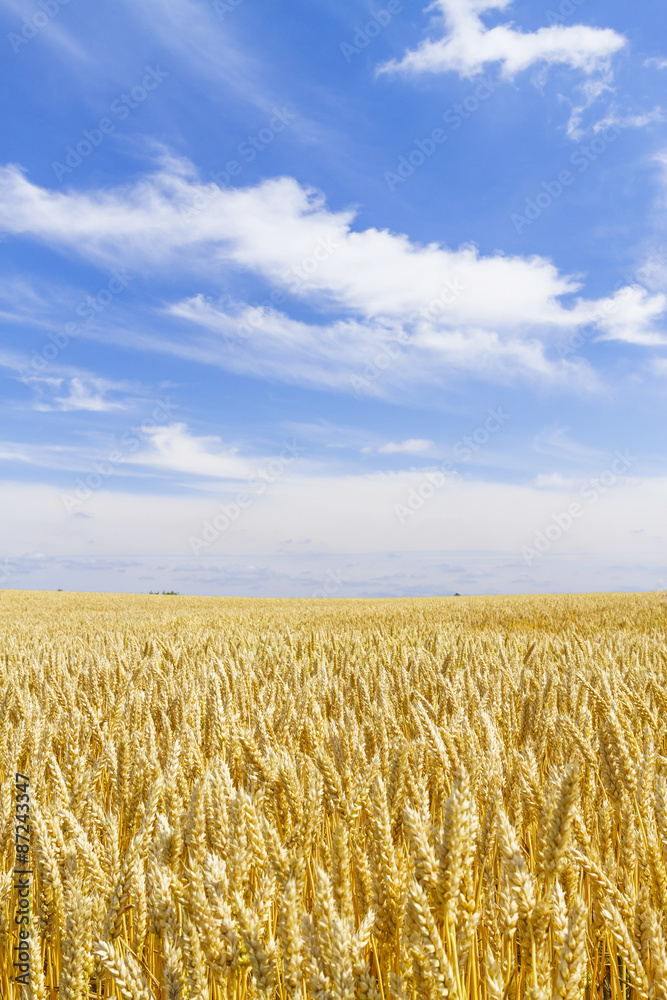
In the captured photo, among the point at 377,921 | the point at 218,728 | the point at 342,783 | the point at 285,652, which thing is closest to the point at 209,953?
the point at 377,921

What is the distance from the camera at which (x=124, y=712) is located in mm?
3473

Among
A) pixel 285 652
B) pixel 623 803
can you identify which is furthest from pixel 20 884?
pixel 285 652

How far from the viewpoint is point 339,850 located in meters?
1.45

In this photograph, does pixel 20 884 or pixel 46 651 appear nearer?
pixel 20 884

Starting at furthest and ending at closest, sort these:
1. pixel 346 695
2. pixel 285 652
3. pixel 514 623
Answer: pixel 514 623
pixel 285 652
pixel 346 695

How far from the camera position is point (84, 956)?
1.24 metres

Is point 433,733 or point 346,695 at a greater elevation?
point 433,733

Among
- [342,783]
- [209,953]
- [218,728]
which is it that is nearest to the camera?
[209,953]

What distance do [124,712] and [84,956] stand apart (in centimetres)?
235

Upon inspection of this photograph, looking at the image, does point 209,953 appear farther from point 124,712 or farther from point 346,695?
point 346,695

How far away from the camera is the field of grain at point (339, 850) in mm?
1194

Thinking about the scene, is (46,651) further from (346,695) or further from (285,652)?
(346,695)

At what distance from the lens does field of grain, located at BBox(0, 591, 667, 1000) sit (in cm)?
119

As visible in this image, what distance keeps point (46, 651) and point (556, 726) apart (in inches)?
220
